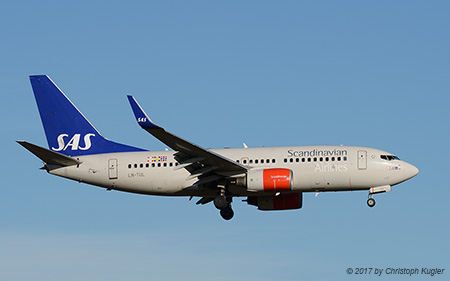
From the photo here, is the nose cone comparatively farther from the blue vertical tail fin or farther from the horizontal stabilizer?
the horizontal stabilizer

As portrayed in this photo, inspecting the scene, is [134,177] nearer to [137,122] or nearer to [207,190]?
[207,190]

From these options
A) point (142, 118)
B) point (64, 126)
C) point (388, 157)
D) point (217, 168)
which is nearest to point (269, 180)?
point (217, 168)

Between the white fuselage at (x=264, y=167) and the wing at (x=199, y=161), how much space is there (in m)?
0.75

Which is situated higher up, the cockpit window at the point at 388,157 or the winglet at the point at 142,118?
the winglet at the point at 142,118

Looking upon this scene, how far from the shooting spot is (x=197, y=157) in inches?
1921

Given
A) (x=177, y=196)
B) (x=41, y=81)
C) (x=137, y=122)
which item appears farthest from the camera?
(x=41, y=81)

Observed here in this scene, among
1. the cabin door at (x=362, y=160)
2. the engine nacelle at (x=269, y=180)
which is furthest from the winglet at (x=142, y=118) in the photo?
the cabin door at (x=362, y=160)

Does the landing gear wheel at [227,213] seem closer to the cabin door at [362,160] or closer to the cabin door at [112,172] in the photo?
the cabin door at [112,172]

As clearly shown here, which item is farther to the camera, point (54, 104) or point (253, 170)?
point (54, 104)

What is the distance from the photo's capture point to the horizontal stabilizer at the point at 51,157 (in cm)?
4986

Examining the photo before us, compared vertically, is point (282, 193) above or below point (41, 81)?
below

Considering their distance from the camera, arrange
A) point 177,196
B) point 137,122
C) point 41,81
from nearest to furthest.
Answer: point 137,122, point 177,196, point 41,81

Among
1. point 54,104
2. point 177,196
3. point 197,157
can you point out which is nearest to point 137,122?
point 197,157

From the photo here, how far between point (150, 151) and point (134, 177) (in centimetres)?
226
